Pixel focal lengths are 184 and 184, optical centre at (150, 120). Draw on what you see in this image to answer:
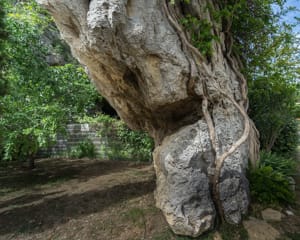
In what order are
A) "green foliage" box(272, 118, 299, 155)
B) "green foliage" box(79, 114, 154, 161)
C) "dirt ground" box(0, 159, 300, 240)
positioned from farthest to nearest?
1. "green foliage" box(79, 114, 154, 161)
2. "green foliage" box(272, 118, 299, 155)
3. "dirt ground" box(0, 159, 300, 240)

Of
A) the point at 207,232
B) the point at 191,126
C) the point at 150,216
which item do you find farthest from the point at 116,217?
the point at 191,126

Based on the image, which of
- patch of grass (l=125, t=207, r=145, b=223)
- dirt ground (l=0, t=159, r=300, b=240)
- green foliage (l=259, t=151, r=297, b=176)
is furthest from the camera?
green foliage (l=259, t=151, r=297, b=176)

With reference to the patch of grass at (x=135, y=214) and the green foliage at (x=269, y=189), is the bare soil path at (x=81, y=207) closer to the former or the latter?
the patch of grass at (x=135, y=214)

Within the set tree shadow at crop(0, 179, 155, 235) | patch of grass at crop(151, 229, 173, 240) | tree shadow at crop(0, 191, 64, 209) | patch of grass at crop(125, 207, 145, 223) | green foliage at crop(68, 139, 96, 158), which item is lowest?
patch of grass at crop(151, 229, 173, 240)

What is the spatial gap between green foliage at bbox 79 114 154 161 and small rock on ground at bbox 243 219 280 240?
3.73 m

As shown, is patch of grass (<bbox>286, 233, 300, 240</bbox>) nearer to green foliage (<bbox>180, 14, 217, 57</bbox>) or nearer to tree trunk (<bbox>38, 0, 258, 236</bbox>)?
tree trunk (<bbox>38, 0, 258, 236</bbox>)

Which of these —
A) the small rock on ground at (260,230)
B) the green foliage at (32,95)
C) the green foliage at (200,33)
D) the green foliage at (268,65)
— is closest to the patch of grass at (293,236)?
the small rock on ground at (260,230)

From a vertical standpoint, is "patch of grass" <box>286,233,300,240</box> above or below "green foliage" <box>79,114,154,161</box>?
below

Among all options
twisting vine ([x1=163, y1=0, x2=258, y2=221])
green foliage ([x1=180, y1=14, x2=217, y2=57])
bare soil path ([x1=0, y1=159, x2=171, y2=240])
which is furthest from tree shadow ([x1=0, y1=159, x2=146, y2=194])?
green foliage ([x1=180, y1=14, x2=217, y2=57])

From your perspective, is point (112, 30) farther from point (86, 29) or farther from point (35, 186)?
point (35, 186)

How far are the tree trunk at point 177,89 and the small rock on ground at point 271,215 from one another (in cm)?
28

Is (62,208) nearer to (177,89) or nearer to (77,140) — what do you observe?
(177,89)

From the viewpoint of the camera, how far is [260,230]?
6.45ft

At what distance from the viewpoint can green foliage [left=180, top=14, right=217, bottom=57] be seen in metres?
2.42
